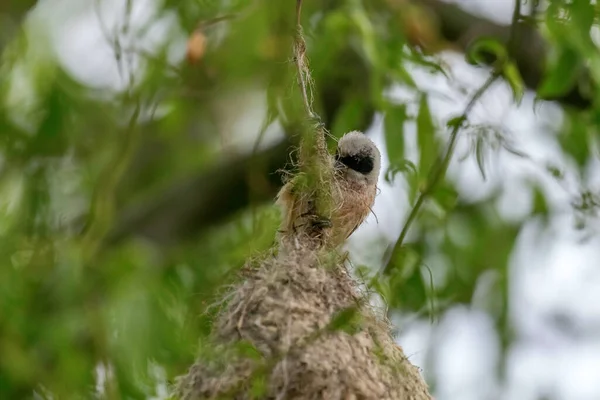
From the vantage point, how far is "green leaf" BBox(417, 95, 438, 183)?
2465 millimetres

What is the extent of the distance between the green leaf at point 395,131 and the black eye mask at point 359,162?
0.05 metres

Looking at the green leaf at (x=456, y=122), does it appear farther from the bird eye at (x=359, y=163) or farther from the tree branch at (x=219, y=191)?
the tree branch at (x=219, y=191)

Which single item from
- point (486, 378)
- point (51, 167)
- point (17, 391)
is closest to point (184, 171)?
point (51, 167)

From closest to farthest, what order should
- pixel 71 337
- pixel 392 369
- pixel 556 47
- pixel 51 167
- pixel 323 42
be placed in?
pixel 392 369, pixel 556 47, pixel 71 337, pixel 323 42, pixel 51 167

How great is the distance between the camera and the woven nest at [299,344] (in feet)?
5.42

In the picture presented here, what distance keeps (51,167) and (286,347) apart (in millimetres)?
1530

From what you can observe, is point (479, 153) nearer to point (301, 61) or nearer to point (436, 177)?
point (436, 177)

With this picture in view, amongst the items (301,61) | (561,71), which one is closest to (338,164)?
(301,61)

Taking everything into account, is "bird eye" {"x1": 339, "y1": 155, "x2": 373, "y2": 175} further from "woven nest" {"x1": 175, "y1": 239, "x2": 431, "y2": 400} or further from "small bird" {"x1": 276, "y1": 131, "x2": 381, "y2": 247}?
"woven nest" {"x1": 175, "y1": 239, "x2": 431, "y2": 400}

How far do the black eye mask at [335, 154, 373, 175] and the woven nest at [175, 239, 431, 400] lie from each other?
44cm

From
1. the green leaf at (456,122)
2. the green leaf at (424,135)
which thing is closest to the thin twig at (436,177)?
the green leaf at (456,122)

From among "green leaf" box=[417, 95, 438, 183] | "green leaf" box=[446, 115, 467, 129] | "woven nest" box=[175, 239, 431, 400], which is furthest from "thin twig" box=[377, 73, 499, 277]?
"woven nest" box=[175, 239, 431, 400]

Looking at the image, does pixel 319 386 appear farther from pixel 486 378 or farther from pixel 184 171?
pixel 184 171

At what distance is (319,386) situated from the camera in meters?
1.65
